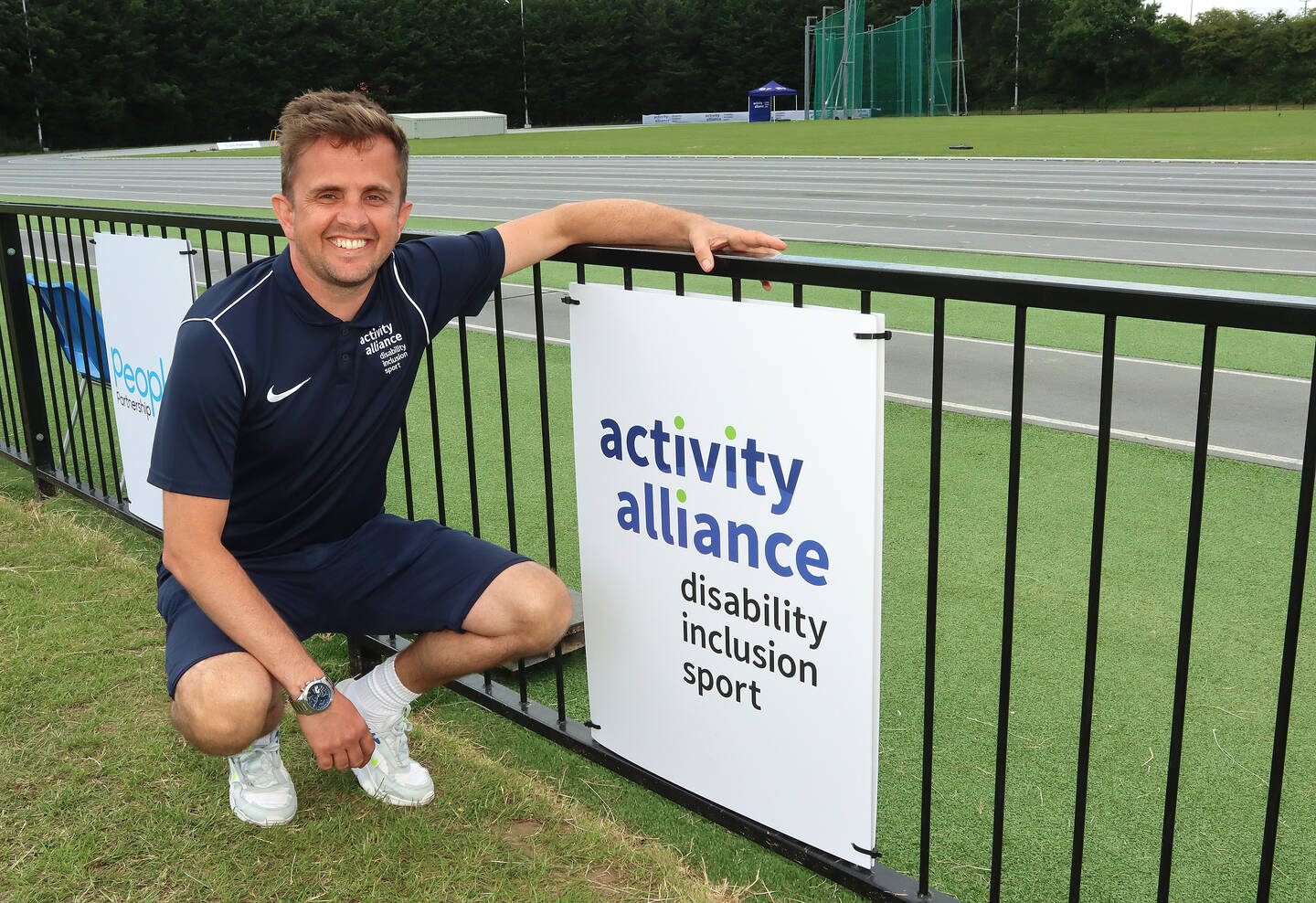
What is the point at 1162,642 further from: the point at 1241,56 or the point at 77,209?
the point at 1241,56

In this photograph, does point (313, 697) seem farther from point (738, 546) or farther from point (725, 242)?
A: point (725, 242)

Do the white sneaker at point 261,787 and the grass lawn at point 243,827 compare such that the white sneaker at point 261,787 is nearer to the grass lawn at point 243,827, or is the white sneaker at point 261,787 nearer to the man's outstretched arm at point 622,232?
the grass lawn at point 243,827

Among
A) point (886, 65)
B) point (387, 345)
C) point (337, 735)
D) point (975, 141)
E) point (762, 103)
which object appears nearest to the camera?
point (337, 735)

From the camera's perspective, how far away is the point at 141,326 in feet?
14.7

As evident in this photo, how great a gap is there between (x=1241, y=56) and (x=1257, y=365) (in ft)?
242

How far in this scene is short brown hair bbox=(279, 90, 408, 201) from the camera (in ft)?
8.91

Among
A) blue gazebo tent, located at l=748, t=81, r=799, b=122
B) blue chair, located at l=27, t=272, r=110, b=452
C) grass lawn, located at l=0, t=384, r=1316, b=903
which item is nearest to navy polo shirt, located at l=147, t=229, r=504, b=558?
grass lawn, located at l=0, t=384, r=1316, b=903

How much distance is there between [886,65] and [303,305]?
6685cm

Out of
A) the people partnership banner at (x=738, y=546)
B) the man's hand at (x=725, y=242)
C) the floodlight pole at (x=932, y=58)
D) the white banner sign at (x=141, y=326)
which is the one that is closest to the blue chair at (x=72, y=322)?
the white banner sign at (x=141, y=326)

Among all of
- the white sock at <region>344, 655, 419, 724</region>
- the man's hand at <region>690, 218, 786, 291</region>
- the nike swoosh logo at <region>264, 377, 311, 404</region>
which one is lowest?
the white sock at <region>344, 655, 419, 724</region>

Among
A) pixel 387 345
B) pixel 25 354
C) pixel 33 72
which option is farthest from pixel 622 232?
pixel 33 72

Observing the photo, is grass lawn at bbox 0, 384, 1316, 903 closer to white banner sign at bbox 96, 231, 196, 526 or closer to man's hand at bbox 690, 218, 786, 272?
white banner sign at bbox 96, 231, 196, 526

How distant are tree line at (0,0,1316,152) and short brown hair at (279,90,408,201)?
6100 cm

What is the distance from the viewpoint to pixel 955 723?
136 inches
